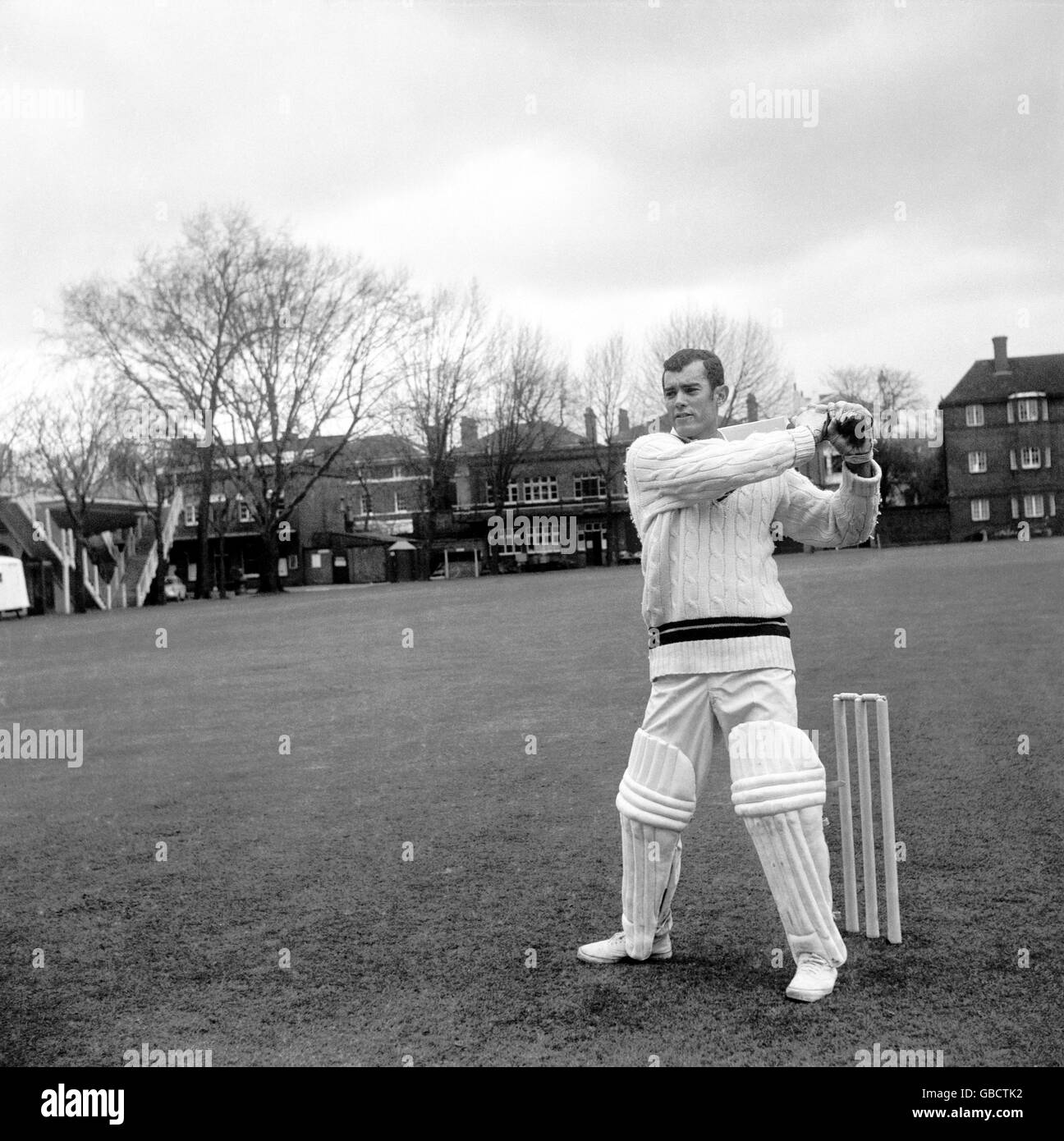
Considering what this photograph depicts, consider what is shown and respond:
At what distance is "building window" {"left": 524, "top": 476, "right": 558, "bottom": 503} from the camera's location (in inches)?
3351

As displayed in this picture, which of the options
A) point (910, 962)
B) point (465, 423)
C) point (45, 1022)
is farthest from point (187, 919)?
point (465, 423)

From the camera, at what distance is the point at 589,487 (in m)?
84.8

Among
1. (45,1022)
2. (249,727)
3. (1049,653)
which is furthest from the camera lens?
(1049,653)

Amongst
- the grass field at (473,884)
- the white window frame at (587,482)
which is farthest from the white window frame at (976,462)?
the grass field at (473,884)

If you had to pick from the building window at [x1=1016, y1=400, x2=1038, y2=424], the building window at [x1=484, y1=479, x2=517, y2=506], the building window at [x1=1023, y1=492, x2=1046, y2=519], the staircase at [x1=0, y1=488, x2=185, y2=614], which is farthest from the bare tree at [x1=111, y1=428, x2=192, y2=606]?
the building window at [x1=1016, y1=400, x2=1038, y2=424]

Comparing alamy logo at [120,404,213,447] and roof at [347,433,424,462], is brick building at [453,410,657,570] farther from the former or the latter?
alamy logo at [120,404,213,447]

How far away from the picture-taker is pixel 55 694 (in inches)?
679

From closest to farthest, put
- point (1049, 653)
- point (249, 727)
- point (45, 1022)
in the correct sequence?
1. point (45, 1022)
2. point (249, 727)
3. point (1049, 653)

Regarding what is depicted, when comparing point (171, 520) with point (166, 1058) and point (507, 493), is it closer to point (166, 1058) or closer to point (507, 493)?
point (507, 493)

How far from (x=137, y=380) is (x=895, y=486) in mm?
55427

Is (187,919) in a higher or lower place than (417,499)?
lower

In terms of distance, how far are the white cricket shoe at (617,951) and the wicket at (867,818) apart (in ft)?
2.81

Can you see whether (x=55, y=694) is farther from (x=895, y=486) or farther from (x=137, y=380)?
(x=895, y=486)
